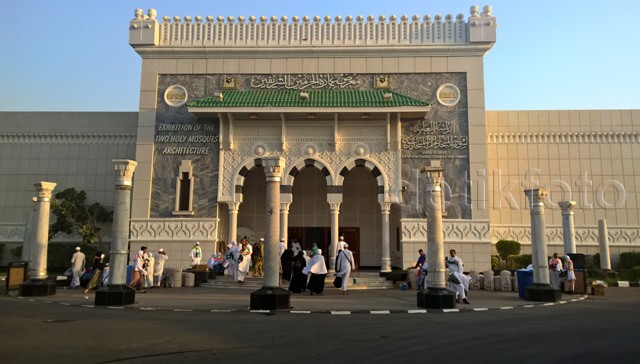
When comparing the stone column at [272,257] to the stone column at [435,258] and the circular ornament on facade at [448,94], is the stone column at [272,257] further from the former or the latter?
the circular ornament on facade at [448,94]

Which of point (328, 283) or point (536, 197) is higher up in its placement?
point (536, 197)

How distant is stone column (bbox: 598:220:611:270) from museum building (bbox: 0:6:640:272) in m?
1.06

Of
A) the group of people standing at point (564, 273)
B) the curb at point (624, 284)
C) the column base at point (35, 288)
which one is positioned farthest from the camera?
the curb at point (624, 284)

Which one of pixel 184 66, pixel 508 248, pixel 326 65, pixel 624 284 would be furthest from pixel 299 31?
pixel 624 284

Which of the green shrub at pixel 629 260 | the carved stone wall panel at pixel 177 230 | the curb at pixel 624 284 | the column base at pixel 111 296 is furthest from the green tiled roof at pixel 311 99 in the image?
the green shrub at pixel 629 260

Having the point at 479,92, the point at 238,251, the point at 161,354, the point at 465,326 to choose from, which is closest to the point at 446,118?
the point at 479,92

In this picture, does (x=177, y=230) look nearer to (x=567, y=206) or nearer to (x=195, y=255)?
(x=195, y=255)

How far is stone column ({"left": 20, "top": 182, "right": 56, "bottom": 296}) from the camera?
11258 millimetres

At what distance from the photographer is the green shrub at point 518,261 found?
1684 cm

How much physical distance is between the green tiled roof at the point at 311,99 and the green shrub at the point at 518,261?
619 cm

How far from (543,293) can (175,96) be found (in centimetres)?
1374

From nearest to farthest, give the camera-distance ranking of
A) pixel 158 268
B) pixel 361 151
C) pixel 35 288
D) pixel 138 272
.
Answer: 1. pixel 35 288
2. pixel 138 272
3. pixel 158 268
4. pixel 361 151

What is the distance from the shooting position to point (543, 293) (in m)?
10.7

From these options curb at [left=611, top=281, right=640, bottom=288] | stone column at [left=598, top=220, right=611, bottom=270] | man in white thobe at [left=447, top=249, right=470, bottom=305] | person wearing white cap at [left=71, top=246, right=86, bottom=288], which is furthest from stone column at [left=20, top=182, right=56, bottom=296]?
stone column at [left=598, top=220, right=611, bottom=270]
